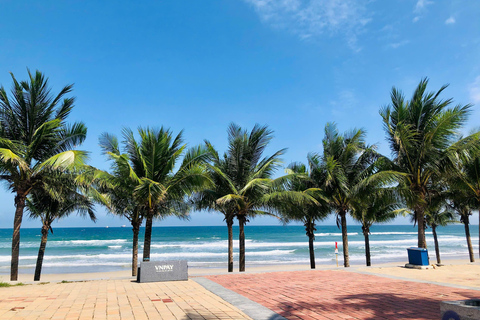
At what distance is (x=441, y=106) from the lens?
13.7 metres

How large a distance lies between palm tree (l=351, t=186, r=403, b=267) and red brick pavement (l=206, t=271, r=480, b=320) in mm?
4537

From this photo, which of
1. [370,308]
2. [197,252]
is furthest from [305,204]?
[197,252]

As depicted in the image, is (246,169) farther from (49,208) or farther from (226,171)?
(49,208)

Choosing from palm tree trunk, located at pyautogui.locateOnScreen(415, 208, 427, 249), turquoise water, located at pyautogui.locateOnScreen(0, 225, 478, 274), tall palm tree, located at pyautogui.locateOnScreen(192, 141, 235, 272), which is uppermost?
tall palm tree, located at pyautogui.locateOnScreen(192, 141, 235, 272)

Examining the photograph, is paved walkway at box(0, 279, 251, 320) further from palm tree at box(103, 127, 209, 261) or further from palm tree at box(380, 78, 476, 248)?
palm tree at box(380, 78, 476, 248)

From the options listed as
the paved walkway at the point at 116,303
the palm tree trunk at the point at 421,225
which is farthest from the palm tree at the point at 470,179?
the paved walkway at the point at 116,303

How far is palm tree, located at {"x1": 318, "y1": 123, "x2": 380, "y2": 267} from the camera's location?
15.1 meters

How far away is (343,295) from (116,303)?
16.9ft

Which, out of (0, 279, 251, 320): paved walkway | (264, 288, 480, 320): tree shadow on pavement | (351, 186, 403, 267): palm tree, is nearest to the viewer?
(264, 288, 480, 320): tree shadow on pavement

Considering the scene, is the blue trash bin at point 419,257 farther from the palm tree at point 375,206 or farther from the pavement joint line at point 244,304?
the pavement joint line at point 244,304

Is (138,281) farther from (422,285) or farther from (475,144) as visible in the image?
(475,144)

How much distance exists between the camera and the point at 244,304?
6.84 meters

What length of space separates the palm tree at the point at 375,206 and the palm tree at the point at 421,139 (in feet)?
3.38

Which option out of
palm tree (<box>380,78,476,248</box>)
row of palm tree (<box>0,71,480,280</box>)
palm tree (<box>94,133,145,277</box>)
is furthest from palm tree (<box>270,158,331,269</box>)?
palm tree (<box>94,133,145,277</box>)
